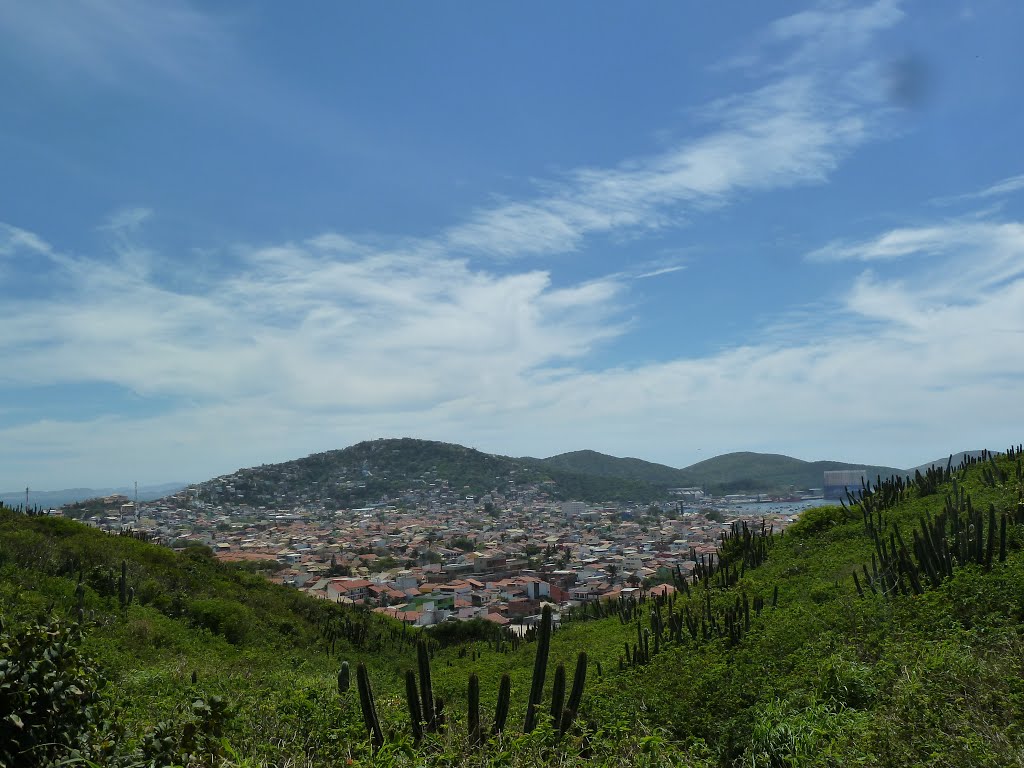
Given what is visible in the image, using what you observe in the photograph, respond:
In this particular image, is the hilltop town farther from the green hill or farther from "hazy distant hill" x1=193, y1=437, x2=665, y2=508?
the green hill

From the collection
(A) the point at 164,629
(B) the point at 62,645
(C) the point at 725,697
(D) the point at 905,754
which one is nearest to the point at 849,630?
(C) the point at 725,697

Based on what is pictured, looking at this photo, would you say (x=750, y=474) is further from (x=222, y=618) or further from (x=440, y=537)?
(x=222, y=618)

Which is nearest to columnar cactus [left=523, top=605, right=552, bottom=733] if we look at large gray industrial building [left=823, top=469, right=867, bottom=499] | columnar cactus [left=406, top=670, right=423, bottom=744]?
columnar cactus [left=406, top=670, right=423, bottom=744]

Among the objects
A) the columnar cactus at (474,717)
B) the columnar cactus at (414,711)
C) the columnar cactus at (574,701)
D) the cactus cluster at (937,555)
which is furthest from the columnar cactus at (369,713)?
the cactus cluster at (937,555)

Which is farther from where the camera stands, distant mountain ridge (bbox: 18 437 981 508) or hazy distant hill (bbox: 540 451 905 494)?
hazy distant hill (bbox: 540 451 905 494)

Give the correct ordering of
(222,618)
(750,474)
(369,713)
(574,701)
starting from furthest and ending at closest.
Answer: (750,474) < (222,618) < (574,701) < (369,713)

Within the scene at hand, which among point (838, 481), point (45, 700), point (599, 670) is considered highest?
point (45, 700)

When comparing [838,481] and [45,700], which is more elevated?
[45,700]

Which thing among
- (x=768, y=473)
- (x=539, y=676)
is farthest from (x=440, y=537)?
(x=768, y=473)

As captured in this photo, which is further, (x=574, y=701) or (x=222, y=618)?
(x=222, y=618)
